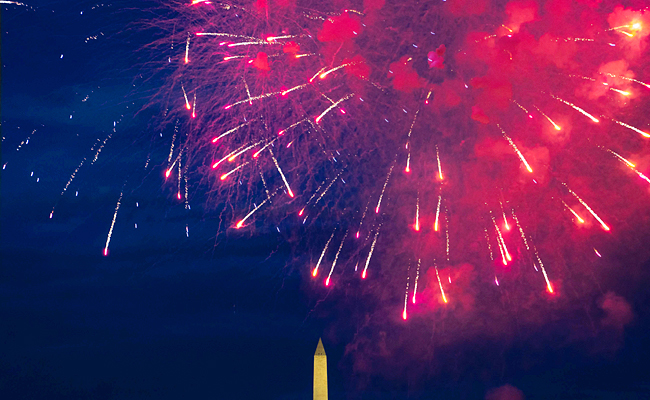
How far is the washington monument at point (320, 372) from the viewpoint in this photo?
47.2 m

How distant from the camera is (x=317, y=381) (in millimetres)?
47250

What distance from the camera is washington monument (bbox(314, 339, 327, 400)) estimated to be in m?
47.2

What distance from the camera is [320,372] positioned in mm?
47094

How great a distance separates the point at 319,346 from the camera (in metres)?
47.5

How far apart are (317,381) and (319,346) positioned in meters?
1.88
